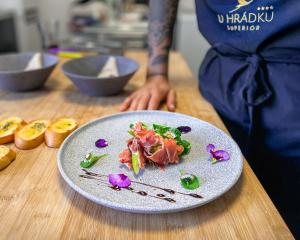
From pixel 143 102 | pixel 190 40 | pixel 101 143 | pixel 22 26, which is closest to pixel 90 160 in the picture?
pixel 101 143

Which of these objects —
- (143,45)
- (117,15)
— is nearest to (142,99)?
(143,45)

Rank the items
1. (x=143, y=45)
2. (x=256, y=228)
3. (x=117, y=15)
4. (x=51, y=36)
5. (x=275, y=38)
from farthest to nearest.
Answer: (x=117, y=15) < (x=143, y=45) < (x=51, y=36) < (x=275, y=38) < (x=256, y=228)

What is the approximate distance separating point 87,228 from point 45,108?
432 mm

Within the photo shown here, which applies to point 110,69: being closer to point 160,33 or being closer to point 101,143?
point 160,33

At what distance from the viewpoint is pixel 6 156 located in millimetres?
514

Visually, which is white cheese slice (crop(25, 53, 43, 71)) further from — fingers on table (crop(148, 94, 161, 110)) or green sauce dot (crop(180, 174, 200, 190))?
green sauce dot (crop(180, 174, 200, 190))

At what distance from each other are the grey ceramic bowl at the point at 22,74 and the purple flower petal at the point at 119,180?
45cm

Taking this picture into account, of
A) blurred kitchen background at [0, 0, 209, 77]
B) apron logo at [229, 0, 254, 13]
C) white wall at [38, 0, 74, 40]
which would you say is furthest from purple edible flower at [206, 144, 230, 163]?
white wall at [38, 0, 74, 40]

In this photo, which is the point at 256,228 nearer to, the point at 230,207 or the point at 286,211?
the point at 230,207

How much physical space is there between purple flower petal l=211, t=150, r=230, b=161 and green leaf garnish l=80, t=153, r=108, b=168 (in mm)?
190

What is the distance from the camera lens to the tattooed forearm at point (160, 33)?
0.88 metres

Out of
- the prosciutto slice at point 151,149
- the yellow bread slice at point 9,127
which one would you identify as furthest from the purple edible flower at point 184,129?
the yellow bread slice at point 9,127

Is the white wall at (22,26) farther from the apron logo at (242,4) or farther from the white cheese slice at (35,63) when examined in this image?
the apron logo at (242,4)

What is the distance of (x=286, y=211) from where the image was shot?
0.76m
